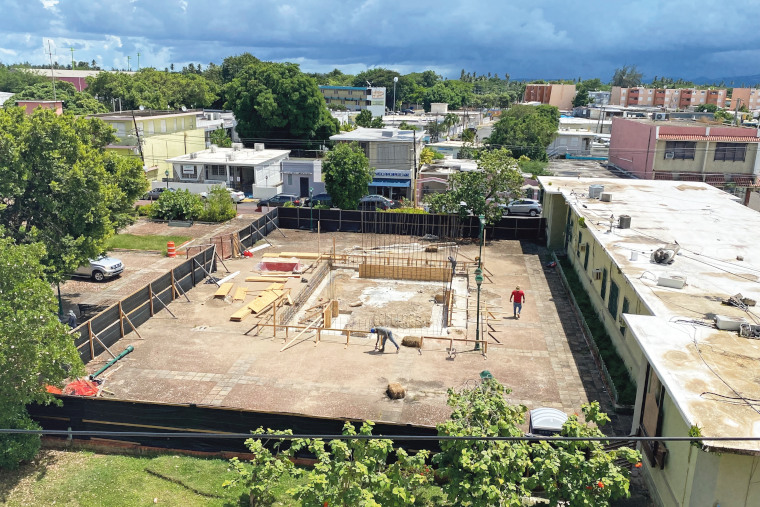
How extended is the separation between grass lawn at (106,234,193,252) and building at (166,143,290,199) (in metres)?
14.7

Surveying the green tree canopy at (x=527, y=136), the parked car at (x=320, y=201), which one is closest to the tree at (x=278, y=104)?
the parked car at (x=320, y=201)

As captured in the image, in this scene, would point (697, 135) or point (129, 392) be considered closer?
point (129, 392)

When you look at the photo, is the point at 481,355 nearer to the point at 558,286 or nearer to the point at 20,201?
the point at 558,286

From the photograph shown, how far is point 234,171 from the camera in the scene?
171 feet

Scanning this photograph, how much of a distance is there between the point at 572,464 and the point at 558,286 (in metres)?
18.0

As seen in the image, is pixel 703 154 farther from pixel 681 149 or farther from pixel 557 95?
pixel 557 95

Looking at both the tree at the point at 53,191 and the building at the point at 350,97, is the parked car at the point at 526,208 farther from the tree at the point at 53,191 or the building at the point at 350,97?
the building at the point at 350,97

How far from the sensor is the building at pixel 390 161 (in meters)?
47.3

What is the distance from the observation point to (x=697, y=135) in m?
46.2

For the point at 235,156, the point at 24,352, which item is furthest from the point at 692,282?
the point at 235,156

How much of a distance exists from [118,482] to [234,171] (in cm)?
3998

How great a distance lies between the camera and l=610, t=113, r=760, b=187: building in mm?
45719

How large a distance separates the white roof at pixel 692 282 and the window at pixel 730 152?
14613 mm

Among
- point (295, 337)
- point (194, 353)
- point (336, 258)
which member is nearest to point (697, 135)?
point (336, 258)
